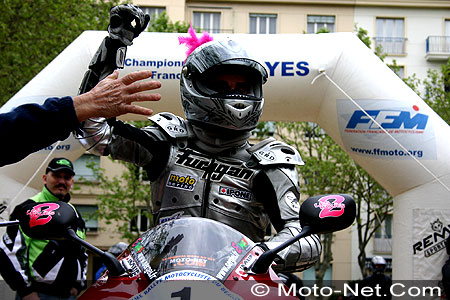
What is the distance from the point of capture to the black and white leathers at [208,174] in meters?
3.50

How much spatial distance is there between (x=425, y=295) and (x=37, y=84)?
14.3ft

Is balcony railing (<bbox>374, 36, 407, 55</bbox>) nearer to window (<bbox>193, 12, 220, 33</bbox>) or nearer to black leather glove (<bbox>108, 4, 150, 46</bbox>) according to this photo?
window (<bbox>193, 12, 220, 33</bbox>)

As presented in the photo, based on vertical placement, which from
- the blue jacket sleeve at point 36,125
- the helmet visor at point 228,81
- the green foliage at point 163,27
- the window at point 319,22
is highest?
the window at point 319,22

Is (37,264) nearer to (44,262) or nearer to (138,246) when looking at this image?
(44,262)

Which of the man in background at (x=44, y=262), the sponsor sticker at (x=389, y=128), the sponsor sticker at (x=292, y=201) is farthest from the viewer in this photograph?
the sponsor sticker at (x=389, y=128)

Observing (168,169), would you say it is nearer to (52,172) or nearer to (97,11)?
A: (52,172)

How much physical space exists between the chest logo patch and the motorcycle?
94 centimetres

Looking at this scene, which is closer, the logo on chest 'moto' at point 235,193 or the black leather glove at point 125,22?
the black leather glove at point 125,22

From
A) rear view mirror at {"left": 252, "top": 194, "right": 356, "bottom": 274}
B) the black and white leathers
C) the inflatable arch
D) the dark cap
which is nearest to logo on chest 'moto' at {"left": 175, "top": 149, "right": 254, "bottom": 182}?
the black and white leathers

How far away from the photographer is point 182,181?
140 inches

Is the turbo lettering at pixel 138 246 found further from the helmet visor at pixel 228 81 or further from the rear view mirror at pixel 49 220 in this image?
the helmet visor at pixel 228 81

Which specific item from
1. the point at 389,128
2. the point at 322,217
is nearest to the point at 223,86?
the point at 322,217

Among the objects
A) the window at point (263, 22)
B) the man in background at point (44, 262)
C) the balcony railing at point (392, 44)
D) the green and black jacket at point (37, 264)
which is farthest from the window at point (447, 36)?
the green and black jacket at point (37, 264)

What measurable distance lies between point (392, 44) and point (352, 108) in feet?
75.5
